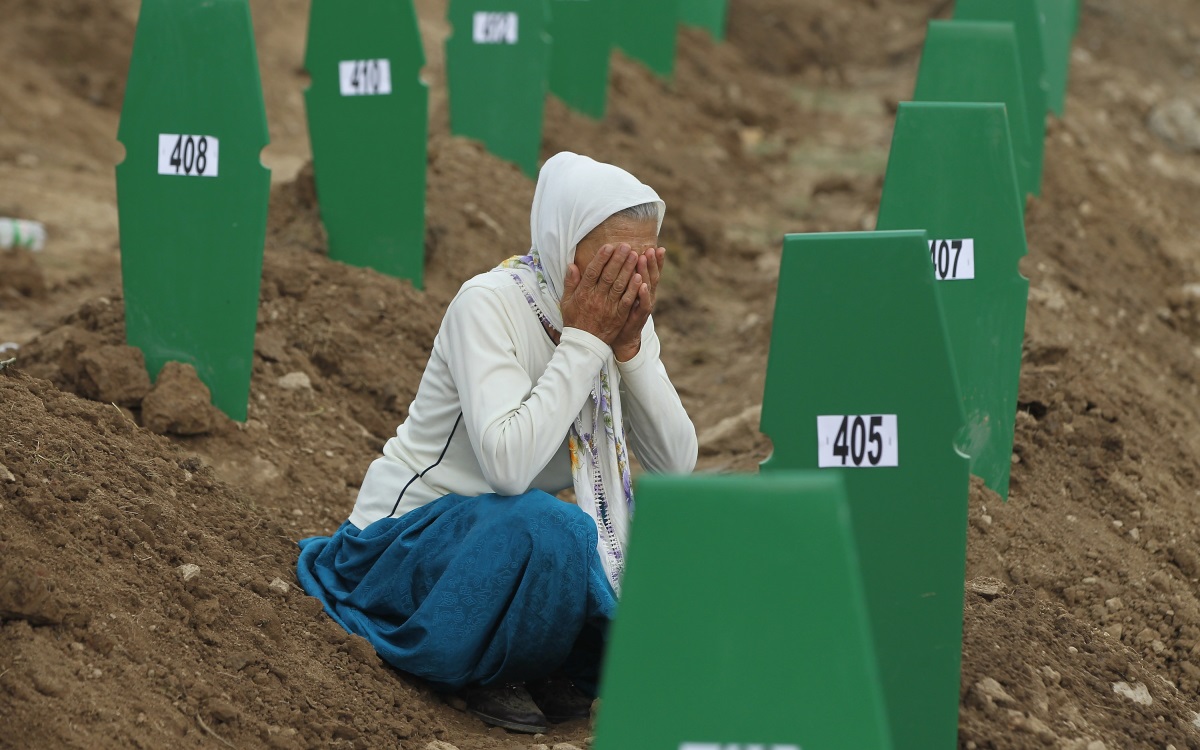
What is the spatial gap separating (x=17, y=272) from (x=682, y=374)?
121 inches

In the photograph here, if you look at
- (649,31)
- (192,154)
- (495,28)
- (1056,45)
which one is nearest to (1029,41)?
(1056,45)

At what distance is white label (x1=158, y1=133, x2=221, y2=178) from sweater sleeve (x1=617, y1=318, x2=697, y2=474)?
1.70m

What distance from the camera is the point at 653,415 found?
143 inches

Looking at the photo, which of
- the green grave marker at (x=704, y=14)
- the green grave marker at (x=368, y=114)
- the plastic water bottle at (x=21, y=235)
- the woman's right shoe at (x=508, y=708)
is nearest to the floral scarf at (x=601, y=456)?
the woman's right shoe at (x=508, y=708)

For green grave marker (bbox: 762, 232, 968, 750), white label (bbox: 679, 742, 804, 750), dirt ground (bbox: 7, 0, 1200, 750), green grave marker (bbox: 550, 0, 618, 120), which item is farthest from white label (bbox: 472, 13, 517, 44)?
white label (bbox: 679, 742, 804, 750)

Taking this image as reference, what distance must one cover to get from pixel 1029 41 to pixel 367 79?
2835mm

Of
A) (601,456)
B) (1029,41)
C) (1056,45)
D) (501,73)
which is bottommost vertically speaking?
(601,456)

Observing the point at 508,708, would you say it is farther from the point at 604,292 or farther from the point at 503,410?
the point at 604,292

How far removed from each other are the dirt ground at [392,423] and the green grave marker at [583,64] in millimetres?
267

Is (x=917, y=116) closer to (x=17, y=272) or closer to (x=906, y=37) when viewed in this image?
(x=17, y=272)

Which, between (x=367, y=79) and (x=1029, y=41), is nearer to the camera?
(x=367, y=79)

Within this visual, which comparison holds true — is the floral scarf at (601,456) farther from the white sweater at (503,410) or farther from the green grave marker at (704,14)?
the green grave marker at (704,14)

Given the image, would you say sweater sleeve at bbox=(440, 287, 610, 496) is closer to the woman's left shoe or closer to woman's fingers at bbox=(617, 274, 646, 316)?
woman's fingers at bbox=(617, 274, 646, 316)

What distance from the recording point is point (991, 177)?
4219 mm
